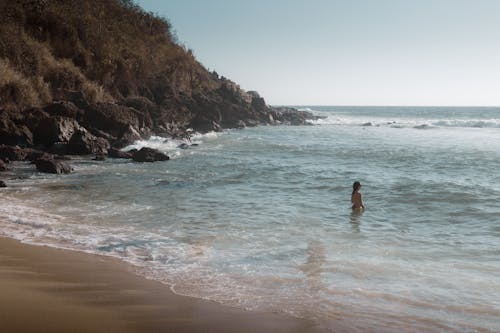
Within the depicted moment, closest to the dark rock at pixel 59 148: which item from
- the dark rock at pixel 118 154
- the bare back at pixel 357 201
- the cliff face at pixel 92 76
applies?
the cliff face at pixel 92 76

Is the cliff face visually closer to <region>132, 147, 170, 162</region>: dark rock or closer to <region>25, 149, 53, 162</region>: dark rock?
<region>25, 149, 53, 162</region>: dark rock

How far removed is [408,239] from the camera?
8.43m

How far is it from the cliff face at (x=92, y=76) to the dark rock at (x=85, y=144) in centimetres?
23

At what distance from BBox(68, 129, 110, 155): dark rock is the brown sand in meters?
13.0

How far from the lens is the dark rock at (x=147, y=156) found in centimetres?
1830

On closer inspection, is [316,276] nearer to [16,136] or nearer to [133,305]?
[133,305]

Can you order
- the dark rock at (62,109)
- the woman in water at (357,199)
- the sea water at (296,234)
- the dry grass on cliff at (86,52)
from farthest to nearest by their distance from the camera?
the dry grass on cliff at (86,52)
the dark rock at (62,109)
the woman in water at (357,199)
the sea water at (296,234)

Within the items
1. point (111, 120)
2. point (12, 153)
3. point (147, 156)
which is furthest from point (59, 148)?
point (111, 120)

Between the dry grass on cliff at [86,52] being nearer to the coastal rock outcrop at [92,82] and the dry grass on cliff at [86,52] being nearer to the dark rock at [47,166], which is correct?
the coastal rock outcrop at [92,82]

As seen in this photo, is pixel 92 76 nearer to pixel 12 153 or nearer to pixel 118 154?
pixel 118 154

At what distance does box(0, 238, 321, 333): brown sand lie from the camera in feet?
14.2

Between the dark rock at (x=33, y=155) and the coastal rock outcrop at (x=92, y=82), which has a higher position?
the coastal rock outcrop at (x=92, y=82)

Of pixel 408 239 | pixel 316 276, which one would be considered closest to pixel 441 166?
pixel 408 239

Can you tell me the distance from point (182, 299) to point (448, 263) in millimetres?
4046
